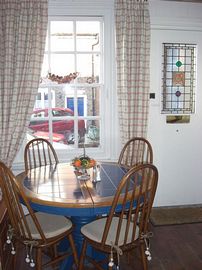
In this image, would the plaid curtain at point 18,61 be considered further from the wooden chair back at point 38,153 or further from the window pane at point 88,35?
the window pane at point 88,35

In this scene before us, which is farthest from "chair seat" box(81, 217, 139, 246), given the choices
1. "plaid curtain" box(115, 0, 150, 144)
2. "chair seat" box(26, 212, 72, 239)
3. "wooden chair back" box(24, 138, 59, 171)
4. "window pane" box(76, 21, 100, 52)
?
"window pane" box(76, 21, 100, 52)

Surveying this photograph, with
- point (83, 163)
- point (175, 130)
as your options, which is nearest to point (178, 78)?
point (175, 130)

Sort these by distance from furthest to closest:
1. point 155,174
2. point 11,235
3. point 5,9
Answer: point 5,9 < point 11,235 < point 155,174

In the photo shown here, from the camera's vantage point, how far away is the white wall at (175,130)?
3.19 metres

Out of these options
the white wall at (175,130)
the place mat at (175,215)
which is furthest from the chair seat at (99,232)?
the white wall at (175,130)

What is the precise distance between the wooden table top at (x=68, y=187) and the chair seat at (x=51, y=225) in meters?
0.25

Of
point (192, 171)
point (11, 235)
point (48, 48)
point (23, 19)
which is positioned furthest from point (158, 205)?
point (23, 19)

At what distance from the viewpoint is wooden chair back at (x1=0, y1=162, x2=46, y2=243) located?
1728 millimetres

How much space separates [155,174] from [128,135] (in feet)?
4.39

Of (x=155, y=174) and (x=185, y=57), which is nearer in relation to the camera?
(x=155, y=174)

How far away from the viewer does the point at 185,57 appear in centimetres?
333

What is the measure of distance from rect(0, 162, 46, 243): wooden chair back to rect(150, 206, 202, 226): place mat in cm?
156

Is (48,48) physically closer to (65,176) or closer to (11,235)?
(65,176)

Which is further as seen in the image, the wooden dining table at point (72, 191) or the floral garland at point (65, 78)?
the floral garland at point (65, 78)
